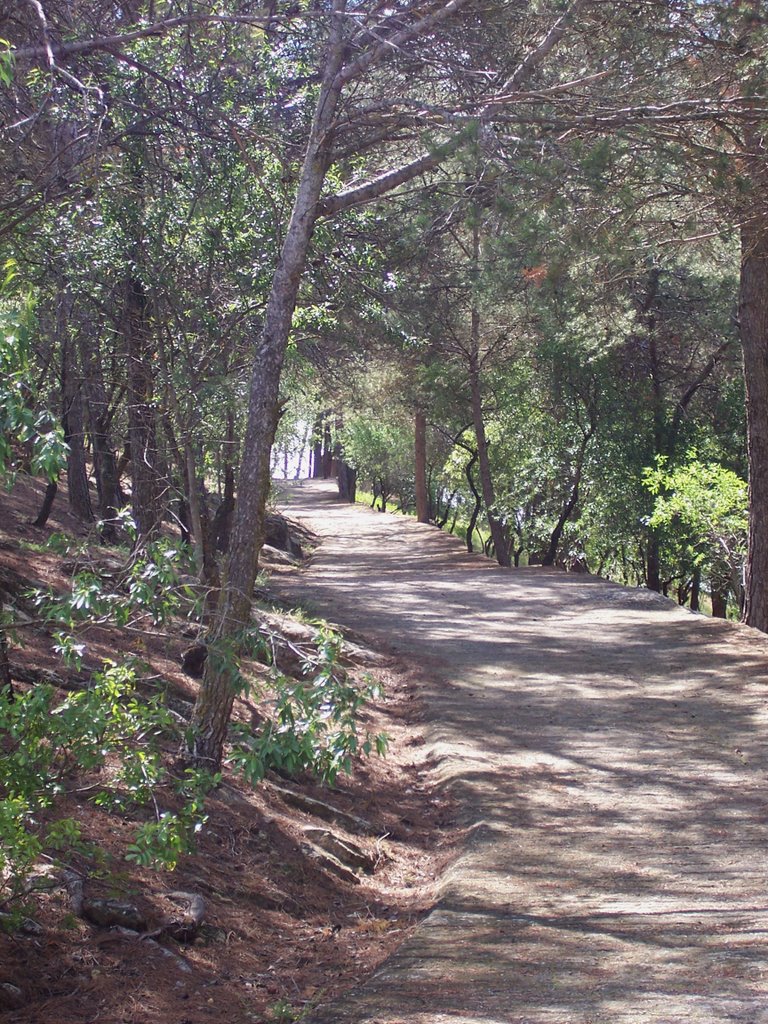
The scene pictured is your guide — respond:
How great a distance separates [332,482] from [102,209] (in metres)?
53.5

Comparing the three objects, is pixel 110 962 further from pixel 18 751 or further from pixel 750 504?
pixel 750 504

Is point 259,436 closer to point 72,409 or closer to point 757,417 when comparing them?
point 72,409

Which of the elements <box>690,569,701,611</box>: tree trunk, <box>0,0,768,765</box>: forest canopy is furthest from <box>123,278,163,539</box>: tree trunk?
<box>690,569,701,611</box>: tree trunk

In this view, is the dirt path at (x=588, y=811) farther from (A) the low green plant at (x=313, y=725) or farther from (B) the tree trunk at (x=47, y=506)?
(B) the tree trunk at (x=47, y=506)

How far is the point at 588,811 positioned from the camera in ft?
27.1

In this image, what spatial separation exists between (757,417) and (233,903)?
32.9 ft

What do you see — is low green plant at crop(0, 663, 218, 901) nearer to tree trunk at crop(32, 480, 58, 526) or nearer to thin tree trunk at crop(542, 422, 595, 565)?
tree trunk at crop(32, 480, 58, 526)

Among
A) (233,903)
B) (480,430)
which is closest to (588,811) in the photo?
(233,903)

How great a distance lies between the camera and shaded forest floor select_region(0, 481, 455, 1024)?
15.7ft

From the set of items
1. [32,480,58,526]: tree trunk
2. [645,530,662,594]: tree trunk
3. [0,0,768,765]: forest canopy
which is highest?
[0,0,768,765]: forest canopy

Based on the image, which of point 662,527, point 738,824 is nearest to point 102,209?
point 738,824

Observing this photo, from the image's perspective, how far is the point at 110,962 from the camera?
16.4ft

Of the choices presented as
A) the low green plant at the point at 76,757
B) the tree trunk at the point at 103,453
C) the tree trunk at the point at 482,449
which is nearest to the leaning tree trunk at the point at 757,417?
the tree trunk at the point at 103,453

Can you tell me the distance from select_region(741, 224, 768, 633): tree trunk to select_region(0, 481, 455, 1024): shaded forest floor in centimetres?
614
